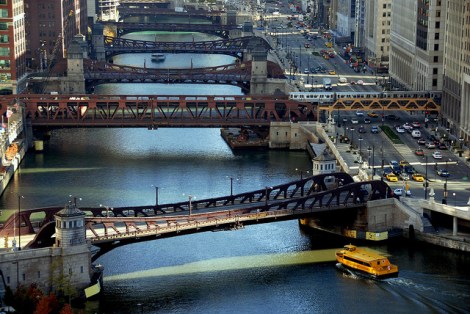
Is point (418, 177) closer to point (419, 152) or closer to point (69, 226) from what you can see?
point (419, 152)

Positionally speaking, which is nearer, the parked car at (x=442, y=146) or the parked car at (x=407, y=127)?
the parked car at (x=442, y=146)

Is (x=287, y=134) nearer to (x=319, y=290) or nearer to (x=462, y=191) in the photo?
(x=462, y=191)

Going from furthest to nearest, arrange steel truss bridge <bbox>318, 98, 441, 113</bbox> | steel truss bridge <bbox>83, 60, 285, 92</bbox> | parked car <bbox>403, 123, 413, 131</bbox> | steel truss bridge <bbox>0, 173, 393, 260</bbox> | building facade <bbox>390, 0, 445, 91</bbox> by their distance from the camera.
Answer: steel truss bridge <bbox>83, 60, 285, 92</bbox>, steel truss bridge <bbox>318, 98, 441, 113</bbox>, building facade <bbox>390, 0, 445, 91</bbox>, parked car <bbox>403, 123, 413, 131</bbox>, steel truss bridge <bbox>0, 173, 393, 260</bbox>

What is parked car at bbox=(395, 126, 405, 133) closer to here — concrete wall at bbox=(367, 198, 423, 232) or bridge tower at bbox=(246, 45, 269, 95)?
Answer: concrete wall at bbox=(367, 198, 423, 232)

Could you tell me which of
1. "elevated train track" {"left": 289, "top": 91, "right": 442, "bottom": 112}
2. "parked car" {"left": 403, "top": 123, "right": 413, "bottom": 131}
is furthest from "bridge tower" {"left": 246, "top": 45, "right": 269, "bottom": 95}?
"parked car" {"left": 403, "top": 123, "right": 413, "bottom": 131}

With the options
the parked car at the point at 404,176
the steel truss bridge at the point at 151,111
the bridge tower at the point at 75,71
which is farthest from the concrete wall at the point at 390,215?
the bridge tower at the point at 75,71

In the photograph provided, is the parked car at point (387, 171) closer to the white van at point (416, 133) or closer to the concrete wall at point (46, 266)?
the white van at point (416, 133)

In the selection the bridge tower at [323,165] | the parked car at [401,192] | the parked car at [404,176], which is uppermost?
the bridge tower at [323,165]
